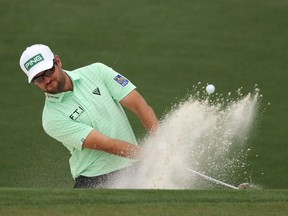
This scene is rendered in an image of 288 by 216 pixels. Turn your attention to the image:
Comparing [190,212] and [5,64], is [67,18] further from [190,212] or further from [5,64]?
[190,212]

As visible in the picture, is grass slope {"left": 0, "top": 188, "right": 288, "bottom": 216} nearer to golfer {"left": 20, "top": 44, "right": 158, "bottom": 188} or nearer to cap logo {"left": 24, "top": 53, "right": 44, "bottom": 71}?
golfer {"left": 20, "top": 44, "right": 158, "bottom": 188}

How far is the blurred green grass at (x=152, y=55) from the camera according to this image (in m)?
7.14

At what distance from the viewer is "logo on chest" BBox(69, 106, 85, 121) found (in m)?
5.09

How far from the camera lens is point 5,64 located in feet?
27.8

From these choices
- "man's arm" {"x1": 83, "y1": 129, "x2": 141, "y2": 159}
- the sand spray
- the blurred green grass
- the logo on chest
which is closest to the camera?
"man's arm" {"x1": 83, "y1": 129, "x2": 141, "y2": 159}

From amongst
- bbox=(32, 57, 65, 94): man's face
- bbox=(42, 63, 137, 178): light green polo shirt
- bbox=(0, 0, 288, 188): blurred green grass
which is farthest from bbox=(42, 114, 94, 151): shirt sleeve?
bbox=(0, 0, 288, 188): blurred green grass

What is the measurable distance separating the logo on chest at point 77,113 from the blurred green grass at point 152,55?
5.64 feet

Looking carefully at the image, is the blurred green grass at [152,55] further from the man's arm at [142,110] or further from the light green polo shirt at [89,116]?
the man's arm at [142,110]

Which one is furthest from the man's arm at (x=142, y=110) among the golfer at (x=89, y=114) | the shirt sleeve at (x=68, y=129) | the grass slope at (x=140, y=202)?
the grass slope at (x=140, y=202)

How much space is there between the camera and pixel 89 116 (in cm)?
513

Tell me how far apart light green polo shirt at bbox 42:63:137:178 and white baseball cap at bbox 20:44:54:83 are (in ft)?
0.58

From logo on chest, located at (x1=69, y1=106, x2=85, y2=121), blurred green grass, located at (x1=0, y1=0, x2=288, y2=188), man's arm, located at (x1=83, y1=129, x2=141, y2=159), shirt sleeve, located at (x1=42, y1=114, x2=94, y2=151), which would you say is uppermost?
logo on chest, located at (x1=69, y1=106, x2=85, y2=121)

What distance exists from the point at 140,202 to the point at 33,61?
1515mm

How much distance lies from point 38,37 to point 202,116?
12.2ft
